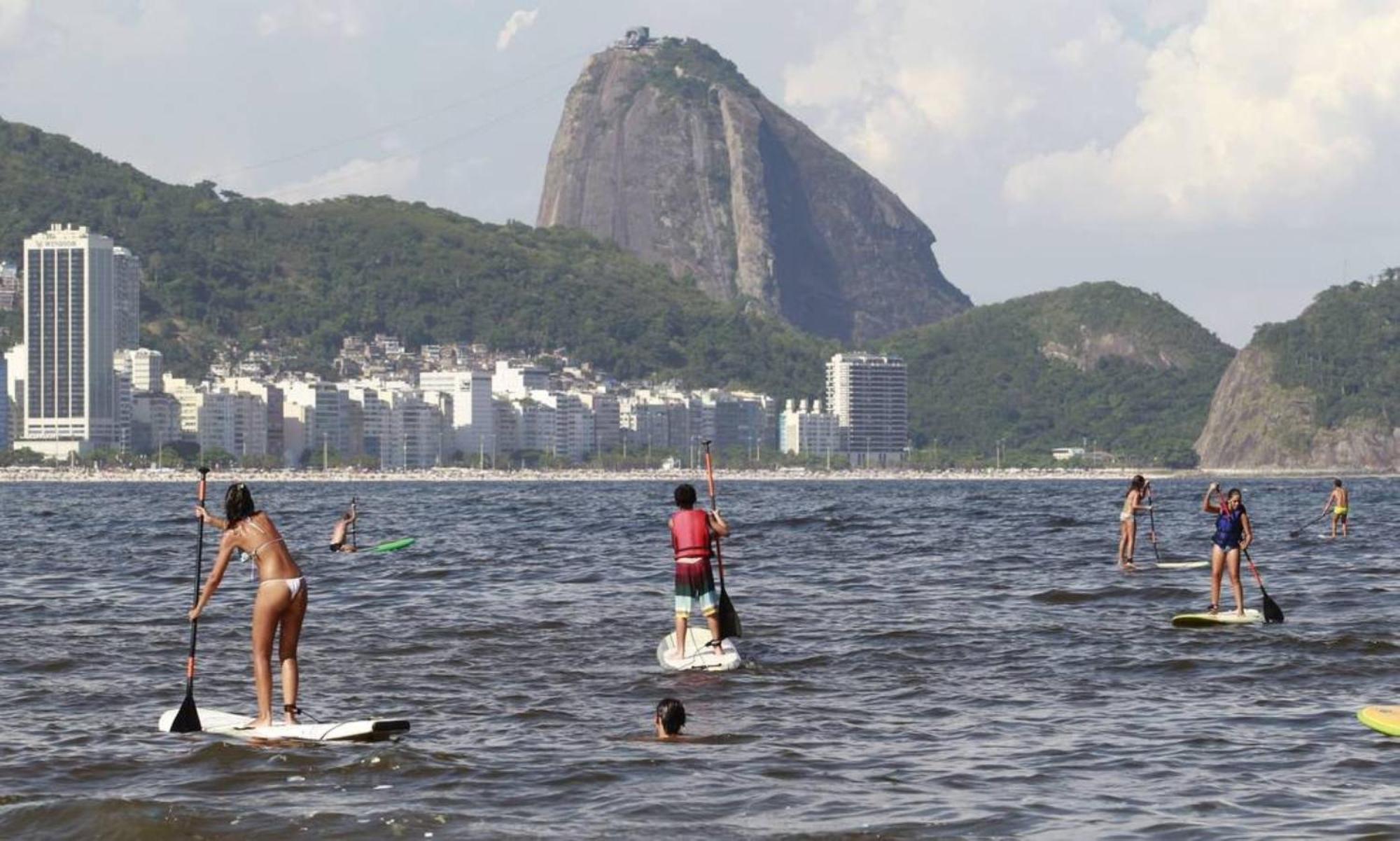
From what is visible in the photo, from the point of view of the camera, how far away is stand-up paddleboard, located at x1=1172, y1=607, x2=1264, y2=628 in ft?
88.2

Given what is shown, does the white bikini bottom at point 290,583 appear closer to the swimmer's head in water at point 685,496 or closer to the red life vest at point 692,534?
the swimmer's head in water at point 685,496

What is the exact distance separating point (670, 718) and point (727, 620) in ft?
19.9

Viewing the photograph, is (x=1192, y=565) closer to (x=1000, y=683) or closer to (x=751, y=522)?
(x=1000, y=683)

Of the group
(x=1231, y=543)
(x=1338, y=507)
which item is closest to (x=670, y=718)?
(x=1231, y=543)

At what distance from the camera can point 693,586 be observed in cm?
2275

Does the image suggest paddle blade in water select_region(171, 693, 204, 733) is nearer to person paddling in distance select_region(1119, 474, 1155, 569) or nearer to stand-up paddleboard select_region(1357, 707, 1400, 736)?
stand-up paddleboard select_region(1357, 707, 1400, 736)

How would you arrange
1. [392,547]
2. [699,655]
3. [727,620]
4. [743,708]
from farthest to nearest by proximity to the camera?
[392,547]
[727,620]
[699,655]
[743,708]

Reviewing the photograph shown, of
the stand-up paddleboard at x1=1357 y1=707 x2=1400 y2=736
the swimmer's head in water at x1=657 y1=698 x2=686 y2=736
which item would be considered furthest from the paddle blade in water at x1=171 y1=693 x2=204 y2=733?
the stand-up paddleboard at x1=1357 y1=707 x2=1400 y2=736

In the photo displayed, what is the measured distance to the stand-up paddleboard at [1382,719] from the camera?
17.9m

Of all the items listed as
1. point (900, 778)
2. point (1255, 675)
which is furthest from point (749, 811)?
point (1255, 675)

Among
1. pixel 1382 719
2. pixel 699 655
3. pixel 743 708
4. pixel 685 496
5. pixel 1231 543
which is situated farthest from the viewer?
pixel 1231 543

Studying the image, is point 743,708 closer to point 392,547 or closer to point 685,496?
point 685,496

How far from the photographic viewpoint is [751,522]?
7469 cm

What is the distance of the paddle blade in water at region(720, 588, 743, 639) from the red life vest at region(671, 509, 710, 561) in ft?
2.88
